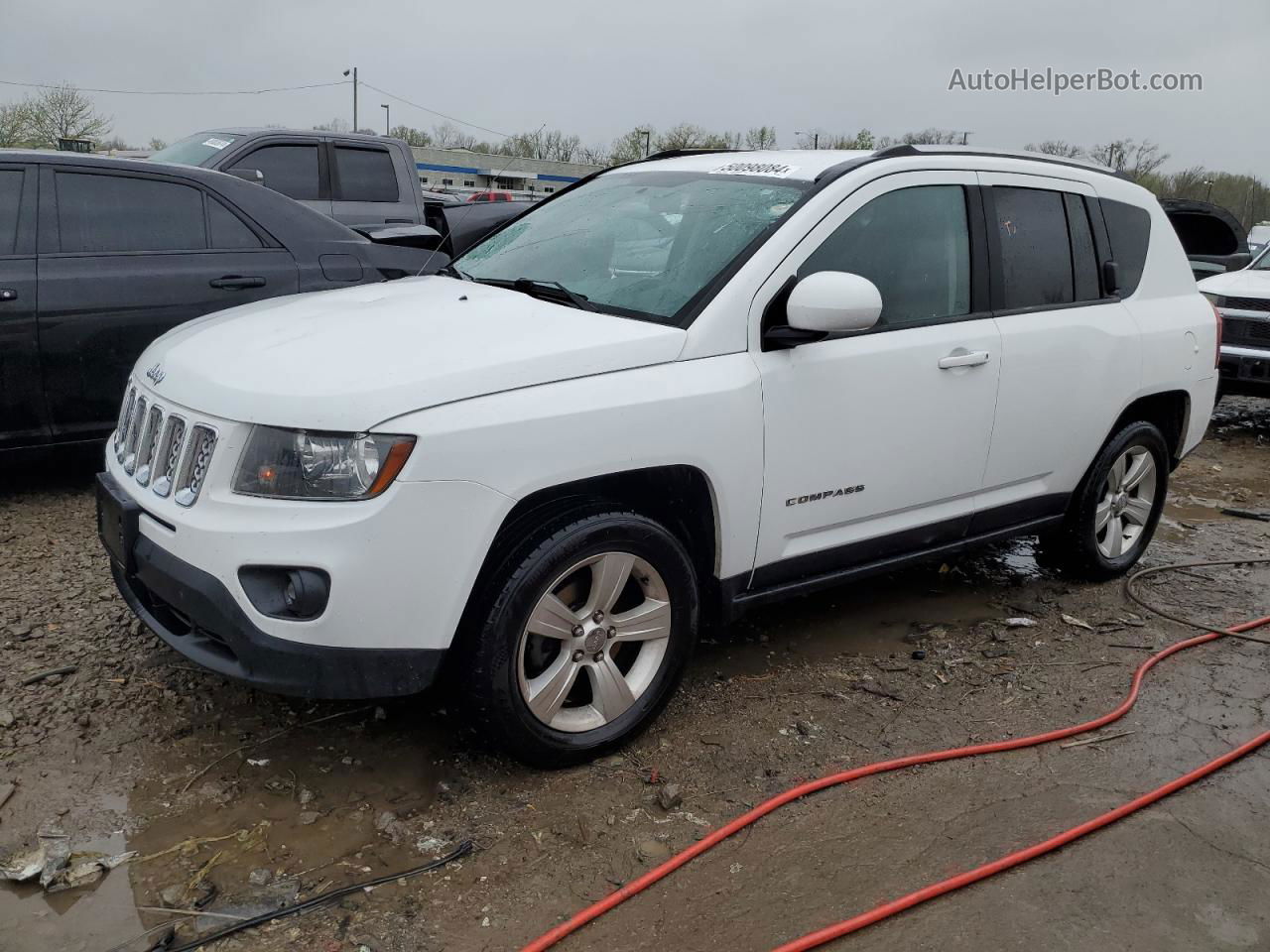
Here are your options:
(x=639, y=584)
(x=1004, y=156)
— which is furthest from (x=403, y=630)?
(x=1004, y=156)

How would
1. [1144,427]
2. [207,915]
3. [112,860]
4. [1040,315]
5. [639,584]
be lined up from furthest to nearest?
1. [1144,427]
2. [1040,315]
3. [639,584]
4. [112,860]
5. [207,915]

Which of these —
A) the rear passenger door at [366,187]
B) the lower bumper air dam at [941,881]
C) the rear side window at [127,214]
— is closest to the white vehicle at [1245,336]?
the lower bumper air dam at [941,881]

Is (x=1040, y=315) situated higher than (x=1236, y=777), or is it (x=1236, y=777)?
(x=1040, y=315)

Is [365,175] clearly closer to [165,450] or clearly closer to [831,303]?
[165,450]

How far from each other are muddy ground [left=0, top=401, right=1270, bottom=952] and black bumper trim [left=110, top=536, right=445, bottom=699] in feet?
1.40

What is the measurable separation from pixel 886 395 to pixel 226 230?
3.61 metres

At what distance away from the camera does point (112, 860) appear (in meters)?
2.68

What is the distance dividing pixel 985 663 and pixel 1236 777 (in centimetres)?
97

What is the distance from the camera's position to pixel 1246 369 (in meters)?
8.90

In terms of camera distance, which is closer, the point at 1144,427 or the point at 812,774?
the point at 812,774

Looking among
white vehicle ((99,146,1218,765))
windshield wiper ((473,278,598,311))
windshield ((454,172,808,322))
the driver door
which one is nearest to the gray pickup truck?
windshield ((454,172,808,322))

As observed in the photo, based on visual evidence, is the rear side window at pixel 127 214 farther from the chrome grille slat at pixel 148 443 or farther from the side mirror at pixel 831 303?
the side mirror at pixel 831 303

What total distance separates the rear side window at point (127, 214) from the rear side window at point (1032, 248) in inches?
150

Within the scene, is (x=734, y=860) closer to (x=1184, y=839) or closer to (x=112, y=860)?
(x=1184, y=839)
